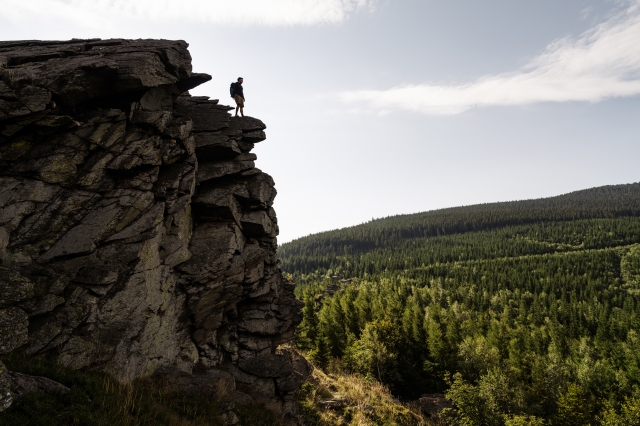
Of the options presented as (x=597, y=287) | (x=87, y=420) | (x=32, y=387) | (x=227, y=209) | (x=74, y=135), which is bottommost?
(x=597, y=287)

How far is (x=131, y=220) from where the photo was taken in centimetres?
1598

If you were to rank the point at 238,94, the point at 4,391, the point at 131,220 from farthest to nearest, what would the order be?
the point at 238,94 → the point at 131,220 → the point at 4,391

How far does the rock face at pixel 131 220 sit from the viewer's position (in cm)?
1321

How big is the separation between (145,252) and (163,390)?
19.6 feet

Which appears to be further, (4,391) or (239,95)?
(239,95)

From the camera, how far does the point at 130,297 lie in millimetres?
14953

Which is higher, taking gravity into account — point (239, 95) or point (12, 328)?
point (239, 95)

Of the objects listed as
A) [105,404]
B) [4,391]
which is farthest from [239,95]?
[4,391]

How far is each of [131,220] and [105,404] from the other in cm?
813

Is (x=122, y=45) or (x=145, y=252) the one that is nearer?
(x=145, y=252)

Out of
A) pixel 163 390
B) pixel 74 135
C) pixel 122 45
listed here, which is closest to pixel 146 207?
pixel 74 135

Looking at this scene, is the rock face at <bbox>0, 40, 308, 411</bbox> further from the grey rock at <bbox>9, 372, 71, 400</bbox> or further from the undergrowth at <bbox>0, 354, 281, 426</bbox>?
the grey rock at <bbox>9, 372, 71, 400</bbox>

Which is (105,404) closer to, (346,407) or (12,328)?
(12,328)

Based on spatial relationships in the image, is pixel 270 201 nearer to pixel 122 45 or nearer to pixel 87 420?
pixel 122 45
